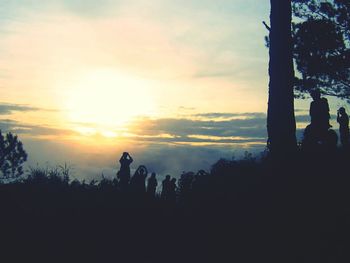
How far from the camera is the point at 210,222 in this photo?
7391 millimetres

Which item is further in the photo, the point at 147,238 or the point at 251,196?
the point at 251,196

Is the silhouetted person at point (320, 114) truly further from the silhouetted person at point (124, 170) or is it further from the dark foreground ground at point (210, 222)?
the silhouetted person at point (124, 170)

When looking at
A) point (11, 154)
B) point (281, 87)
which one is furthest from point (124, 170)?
point (11, 154)

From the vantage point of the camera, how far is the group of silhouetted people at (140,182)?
1198cm

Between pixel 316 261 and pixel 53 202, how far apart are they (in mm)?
6133

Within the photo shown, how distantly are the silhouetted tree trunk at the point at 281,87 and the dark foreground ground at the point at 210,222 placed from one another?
62 centimetres

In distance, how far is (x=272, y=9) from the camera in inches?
394

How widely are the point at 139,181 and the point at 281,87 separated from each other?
536 centimetres

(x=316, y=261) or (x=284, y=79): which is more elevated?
(x=284, y=79)

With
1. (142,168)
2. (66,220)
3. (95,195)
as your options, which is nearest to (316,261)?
(66,220)

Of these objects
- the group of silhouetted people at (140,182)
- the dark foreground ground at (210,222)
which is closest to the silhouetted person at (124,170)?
the group of silhouetted people at (140,182)

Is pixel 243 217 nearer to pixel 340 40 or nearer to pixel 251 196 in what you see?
pixel 251 196

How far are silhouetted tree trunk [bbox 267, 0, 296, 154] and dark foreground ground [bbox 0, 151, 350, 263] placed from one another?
619 mm

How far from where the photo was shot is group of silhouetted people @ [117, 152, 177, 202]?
1198 cm
